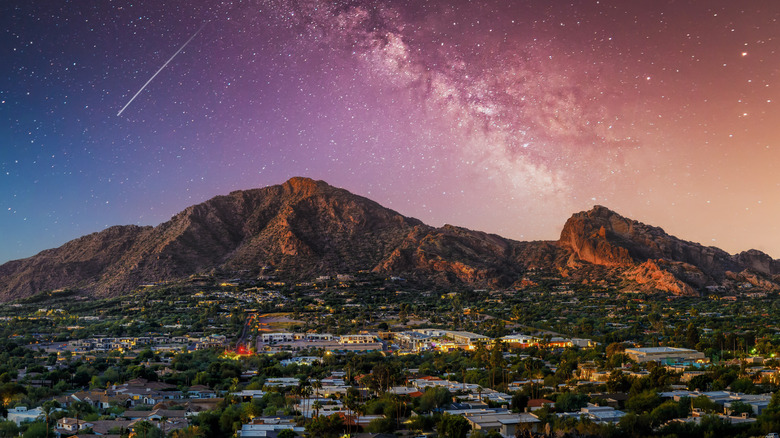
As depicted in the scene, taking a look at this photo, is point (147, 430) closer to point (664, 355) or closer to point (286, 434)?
point (286, 434)

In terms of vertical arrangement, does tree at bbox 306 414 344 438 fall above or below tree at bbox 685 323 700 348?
below

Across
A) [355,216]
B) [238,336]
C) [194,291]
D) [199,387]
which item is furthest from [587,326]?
[355,216]

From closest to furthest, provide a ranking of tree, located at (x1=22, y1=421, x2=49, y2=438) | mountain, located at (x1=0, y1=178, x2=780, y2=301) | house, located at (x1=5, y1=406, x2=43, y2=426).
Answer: tree, located at (x1=22, y1=421, x2=49, y2=438), house, located at (x1=5, y1=406, x2=43, y2=426), mountain, located at (x1=0, y1=178, x2=780, y2=301)

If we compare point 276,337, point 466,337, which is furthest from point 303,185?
point 466,337

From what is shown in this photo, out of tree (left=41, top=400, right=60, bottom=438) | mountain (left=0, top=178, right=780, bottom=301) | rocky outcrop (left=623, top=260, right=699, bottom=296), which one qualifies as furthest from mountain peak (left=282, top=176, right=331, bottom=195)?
tree (left=41, top=400, right=60, bottom=438)

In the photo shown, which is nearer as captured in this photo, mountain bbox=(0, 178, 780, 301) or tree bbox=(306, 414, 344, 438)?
tree bbox=(306, 414, 344, 438)

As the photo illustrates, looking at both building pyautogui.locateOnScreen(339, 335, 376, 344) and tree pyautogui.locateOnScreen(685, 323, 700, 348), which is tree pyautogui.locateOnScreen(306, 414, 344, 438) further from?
tree pyautogui.locateOnScreen(685, 323, 700, 348)

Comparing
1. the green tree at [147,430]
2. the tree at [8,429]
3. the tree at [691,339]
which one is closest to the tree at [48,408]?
the tree at [8,429]
